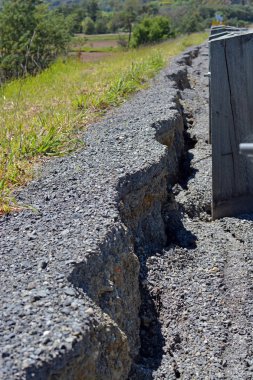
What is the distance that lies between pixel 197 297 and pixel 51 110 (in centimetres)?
283

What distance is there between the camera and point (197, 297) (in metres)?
3.48

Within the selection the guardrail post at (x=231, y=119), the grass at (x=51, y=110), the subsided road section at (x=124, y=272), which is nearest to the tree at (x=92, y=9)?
the grass at (x=51, y=110)

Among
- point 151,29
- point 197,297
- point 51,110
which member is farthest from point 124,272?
point 151,29

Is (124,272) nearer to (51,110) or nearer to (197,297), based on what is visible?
(197,297)

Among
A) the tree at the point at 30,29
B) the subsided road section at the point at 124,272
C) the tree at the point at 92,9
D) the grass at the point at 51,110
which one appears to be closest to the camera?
the subsided road section at the point at 124,272

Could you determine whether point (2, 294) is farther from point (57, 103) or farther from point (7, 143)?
point (57, 103)

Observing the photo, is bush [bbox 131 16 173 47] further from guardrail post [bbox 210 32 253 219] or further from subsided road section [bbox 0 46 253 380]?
guardrail post [bbox 210 32 253 219]

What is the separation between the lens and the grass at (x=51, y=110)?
3865 millimetres

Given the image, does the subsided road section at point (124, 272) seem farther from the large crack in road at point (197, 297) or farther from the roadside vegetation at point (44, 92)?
the roadside vegetation at point (44, 92)

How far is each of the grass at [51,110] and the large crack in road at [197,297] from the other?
0.95m

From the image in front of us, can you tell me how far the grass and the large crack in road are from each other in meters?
0.95

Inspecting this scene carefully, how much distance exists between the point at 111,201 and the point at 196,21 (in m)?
37.8

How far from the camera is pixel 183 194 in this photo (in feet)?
15.6

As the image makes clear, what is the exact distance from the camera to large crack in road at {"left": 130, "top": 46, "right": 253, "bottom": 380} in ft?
9.66
